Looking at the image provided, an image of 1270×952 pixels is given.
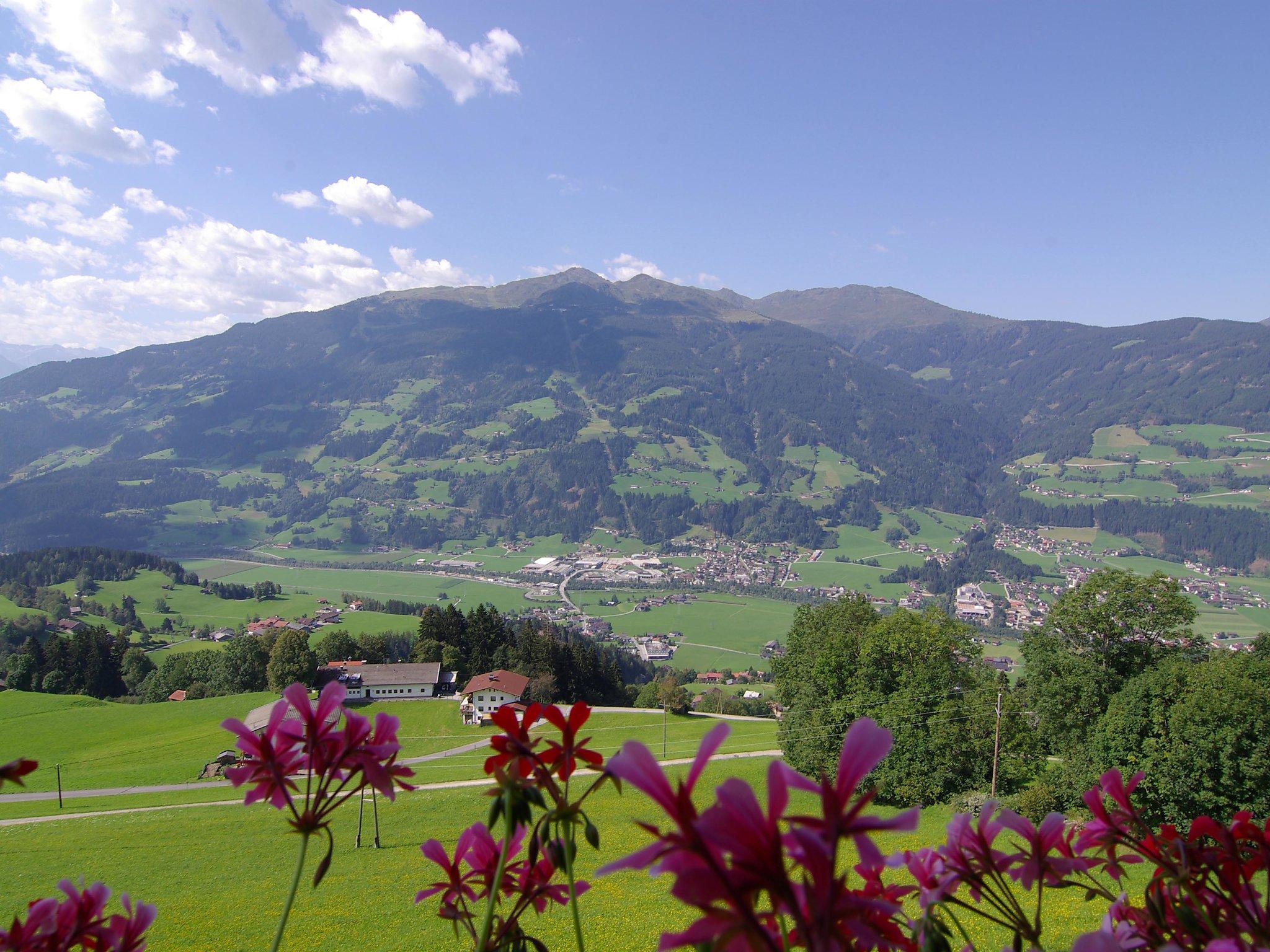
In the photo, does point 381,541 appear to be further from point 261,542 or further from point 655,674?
point 655,674

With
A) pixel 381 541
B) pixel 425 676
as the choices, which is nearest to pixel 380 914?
pixel 425 676

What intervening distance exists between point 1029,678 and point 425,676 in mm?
38231

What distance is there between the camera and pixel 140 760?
32.1 meters

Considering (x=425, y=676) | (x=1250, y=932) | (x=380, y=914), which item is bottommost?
(x=425, y=676)

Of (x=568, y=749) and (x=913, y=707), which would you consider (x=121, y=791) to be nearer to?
(x=913, y=707)

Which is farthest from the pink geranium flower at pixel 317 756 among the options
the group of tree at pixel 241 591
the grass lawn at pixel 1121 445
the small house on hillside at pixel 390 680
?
A: the grass lawn at pixel 1121 445

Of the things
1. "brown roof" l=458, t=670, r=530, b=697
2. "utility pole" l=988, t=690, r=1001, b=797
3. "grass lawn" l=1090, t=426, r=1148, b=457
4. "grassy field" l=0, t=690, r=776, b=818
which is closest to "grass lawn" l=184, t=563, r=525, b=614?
"grassy field" l=0, t=690, r=776, b=818

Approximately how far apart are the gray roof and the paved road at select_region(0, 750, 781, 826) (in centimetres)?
1702

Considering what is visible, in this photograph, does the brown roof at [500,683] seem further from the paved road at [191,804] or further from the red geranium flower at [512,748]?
the red geranium flower at [512,748]

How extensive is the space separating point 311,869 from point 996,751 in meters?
17.7

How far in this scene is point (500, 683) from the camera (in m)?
40.2

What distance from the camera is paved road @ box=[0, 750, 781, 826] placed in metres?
21.7

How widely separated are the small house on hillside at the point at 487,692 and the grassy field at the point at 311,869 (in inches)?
604

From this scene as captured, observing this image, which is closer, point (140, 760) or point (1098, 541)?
point (140, 760)
